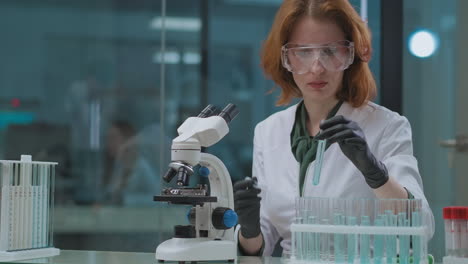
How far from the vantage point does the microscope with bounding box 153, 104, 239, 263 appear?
5.88 ft

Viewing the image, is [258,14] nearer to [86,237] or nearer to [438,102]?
[438,102]

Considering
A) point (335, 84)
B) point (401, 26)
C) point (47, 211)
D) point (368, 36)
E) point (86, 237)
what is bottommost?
point (86, 237)

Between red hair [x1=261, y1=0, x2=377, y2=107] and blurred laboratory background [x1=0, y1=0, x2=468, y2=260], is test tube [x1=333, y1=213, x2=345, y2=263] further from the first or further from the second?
Answer: blurred laboratory background [x1=0, y1=0, x2=468, y2=260]

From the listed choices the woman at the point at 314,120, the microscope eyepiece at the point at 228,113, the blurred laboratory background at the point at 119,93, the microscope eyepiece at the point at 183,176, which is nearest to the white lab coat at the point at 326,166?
the woman at the point at 314,120

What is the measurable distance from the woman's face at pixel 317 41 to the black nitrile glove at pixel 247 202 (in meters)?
0.53

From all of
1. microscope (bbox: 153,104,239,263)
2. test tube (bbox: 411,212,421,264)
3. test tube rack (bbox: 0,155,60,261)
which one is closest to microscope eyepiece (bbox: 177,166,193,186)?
microscope (bbox: 153,104,239,263)

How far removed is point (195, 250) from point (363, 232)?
0.45 m

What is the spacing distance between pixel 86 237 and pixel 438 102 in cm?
304

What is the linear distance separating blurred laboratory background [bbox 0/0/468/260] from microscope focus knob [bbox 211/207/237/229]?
7.73 feet

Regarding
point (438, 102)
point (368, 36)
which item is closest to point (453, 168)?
point (438, 102)

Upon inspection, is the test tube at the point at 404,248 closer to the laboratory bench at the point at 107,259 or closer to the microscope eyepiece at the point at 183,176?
the laboratory bench at the point at 107,259

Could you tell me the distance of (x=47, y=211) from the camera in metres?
2.03

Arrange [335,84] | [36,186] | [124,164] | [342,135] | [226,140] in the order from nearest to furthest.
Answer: [342,135]
[36,186]
[335,84]
[226,140]
[124,164]

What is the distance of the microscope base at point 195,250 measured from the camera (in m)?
1.78
